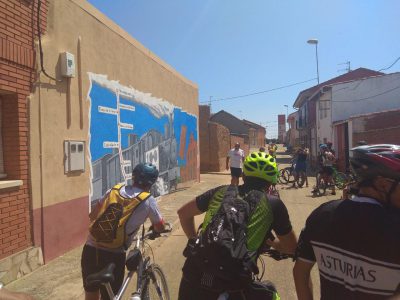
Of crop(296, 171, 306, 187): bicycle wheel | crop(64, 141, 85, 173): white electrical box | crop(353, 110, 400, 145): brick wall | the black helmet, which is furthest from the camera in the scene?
crop(353, 110, 400, 145): brick wall

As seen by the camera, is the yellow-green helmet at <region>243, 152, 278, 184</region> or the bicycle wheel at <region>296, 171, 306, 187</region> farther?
the bicycle wheel at <region>296, 171, 306, 187</region>

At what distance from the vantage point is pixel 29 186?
19.6ft

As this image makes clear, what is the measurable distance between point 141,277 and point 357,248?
2414mm

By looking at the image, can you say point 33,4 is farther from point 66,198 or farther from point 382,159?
point 382,159

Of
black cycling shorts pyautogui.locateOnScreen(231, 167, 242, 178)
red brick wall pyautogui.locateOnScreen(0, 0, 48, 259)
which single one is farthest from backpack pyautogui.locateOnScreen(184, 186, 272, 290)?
black cycling shorts pyautogui.locateOnScreen(231, 167, 242, 178)

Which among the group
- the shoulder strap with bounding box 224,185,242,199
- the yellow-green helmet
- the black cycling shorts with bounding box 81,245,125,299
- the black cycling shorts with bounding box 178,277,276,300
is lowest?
the black cycling shorts with bounding box 81,245,125,299

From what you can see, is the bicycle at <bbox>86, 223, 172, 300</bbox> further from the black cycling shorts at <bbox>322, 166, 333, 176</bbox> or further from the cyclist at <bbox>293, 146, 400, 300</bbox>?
the black cycling shorts at <bbox>322, 166, 333, 176</bbox>

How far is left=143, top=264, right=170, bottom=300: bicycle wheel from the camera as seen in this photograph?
4012mm

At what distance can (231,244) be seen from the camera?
2.28 metres

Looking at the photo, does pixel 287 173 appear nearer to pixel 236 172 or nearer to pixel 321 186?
pixel 321 186

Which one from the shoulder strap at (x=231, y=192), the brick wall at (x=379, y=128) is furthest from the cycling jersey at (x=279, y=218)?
the brick wall at (x=379, y=128)

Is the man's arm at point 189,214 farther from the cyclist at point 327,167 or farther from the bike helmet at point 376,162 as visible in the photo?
the cyclist at point 327,167

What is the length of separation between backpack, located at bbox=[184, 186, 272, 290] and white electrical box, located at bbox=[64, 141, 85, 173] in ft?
16.1

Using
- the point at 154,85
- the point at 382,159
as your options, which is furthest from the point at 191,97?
the point at 382,159
